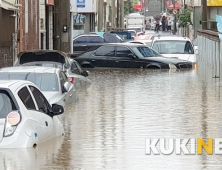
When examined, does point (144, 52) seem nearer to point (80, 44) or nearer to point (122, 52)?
point (122, 52)

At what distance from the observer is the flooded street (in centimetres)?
1185

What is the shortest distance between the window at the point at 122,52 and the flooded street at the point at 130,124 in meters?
3.66

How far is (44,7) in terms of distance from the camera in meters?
43.8

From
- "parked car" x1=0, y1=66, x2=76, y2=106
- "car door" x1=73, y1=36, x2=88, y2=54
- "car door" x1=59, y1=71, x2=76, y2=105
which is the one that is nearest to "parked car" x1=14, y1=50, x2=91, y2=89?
"car door" x1=59, y1=71, x2=76, y2=105

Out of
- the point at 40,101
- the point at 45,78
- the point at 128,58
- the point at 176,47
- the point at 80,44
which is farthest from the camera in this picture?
the point at 80,44

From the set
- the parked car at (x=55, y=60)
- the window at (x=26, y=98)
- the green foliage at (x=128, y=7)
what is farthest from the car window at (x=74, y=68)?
the green foliage at (x=128, y=7)

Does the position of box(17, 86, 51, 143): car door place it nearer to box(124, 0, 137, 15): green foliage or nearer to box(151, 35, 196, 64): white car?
box(151, 35, 196, 64): white car

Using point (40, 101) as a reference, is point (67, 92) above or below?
below

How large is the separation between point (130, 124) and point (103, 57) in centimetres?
1892

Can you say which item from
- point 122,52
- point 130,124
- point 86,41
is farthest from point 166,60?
point 130,124

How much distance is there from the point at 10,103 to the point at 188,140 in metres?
3.91

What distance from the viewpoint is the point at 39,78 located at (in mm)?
19188

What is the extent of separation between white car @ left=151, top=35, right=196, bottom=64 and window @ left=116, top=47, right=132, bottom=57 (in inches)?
103

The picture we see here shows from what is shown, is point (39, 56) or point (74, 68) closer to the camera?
point (74, 68)
